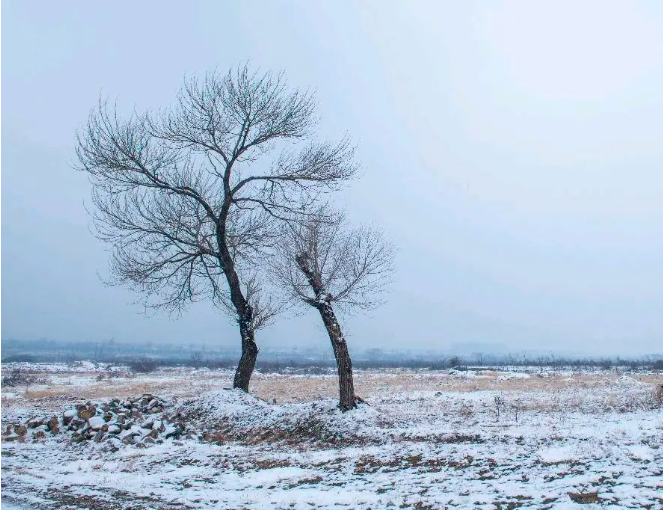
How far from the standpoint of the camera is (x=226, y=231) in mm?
20375

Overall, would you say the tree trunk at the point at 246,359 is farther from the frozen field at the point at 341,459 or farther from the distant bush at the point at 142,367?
the distant bush at the point at 142,367

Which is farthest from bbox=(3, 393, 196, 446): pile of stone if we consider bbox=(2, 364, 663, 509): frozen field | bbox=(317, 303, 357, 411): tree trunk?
bbox=(317, 303, 357, 411): tree trunk

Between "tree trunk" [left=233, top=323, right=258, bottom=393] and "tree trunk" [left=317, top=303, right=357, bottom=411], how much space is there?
3537 mm

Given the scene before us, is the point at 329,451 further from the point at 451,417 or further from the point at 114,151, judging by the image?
the point at 114,151

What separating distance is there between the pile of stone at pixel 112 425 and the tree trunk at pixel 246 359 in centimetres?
274

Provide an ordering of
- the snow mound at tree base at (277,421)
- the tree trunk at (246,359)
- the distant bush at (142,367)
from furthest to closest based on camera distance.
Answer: the distant bush at (142,367) < the tree trunk at (246,359) < the snow mound at tree base at (277,421)

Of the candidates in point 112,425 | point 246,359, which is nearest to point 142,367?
point 246,359

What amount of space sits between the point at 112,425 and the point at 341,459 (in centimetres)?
814

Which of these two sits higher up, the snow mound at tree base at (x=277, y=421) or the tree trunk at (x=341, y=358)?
the tree trunk at (x=341, y=358)

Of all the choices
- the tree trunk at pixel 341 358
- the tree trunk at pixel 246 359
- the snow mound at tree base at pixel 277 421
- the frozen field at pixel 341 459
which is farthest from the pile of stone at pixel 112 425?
the tree trunk at pixel 341 358

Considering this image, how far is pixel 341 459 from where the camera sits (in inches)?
475

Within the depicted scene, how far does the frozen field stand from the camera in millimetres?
8641

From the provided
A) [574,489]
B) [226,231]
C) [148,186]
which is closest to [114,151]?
[148,186]

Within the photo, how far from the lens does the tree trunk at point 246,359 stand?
20188 millimetres
